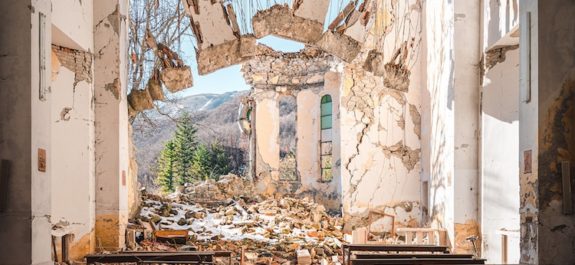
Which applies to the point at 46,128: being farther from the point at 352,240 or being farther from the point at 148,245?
the point at 352,240

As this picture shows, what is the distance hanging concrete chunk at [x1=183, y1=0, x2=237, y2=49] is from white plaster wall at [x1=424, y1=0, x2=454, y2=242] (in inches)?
139

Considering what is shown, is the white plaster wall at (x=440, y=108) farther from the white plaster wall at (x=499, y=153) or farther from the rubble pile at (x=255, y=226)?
the rubble pile at (x=255, y=226)

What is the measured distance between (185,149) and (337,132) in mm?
13211

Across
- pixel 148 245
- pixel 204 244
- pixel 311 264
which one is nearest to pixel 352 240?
pixel 311 264

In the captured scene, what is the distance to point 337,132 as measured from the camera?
47.3 ft

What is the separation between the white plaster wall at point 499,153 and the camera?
7.53 meters

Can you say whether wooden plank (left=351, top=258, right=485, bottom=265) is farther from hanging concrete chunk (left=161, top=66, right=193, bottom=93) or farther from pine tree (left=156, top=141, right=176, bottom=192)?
pine tree (left=156, top=141, right=176, bottom=192)

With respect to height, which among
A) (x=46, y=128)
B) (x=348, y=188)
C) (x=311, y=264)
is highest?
(x=46, y=128)

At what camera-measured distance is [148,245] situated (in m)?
9.14

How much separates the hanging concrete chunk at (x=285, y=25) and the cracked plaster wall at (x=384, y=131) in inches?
61.2

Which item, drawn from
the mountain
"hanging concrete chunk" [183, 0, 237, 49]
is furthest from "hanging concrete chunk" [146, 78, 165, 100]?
the mountain

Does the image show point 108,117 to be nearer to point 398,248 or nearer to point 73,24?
point 73,24

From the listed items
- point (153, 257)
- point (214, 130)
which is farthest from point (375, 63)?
point (214, 130)

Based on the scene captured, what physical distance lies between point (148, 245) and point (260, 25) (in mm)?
4249
